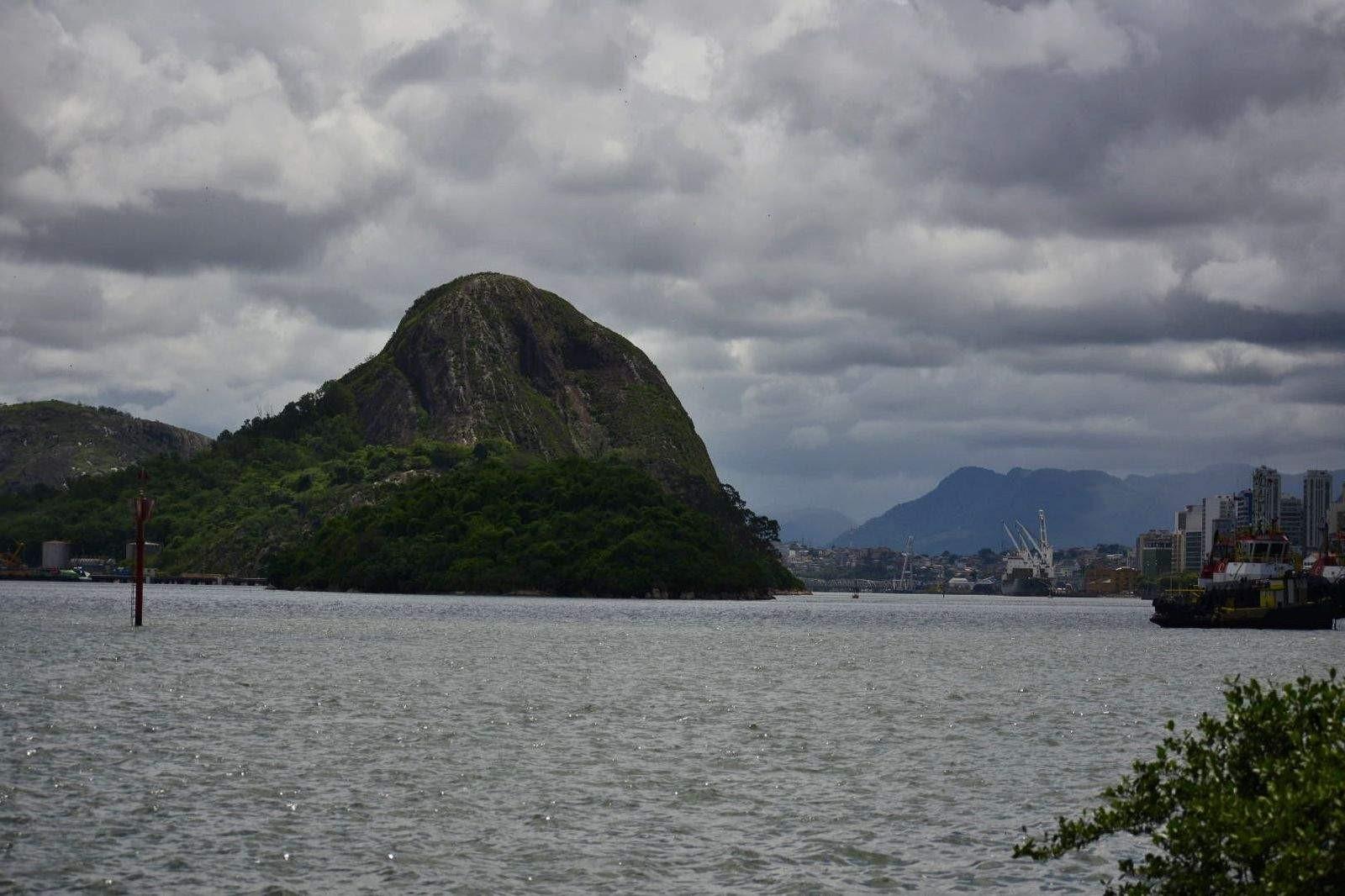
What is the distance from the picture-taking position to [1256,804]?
2289 centimetres

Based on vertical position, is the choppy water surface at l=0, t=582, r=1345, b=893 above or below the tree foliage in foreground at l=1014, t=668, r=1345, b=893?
below

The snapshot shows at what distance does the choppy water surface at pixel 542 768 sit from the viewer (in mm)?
33812

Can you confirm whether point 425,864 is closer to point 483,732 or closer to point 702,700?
point 483,732

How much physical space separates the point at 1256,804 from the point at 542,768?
95.6 ft

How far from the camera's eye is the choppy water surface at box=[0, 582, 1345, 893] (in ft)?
111

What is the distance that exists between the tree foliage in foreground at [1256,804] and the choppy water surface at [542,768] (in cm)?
790

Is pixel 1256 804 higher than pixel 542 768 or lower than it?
higher

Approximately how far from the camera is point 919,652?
132 metres

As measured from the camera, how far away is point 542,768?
48812 millimetres

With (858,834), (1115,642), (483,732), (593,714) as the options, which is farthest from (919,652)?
(858,834)

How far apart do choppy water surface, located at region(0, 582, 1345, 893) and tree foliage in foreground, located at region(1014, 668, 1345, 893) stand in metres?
7.90

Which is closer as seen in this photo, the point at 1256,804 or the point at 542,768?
the point at 1256,804

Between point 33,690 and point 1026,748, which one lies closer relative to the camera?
point 1026,748

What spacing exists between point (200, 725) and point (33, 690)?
1666 centimetres
